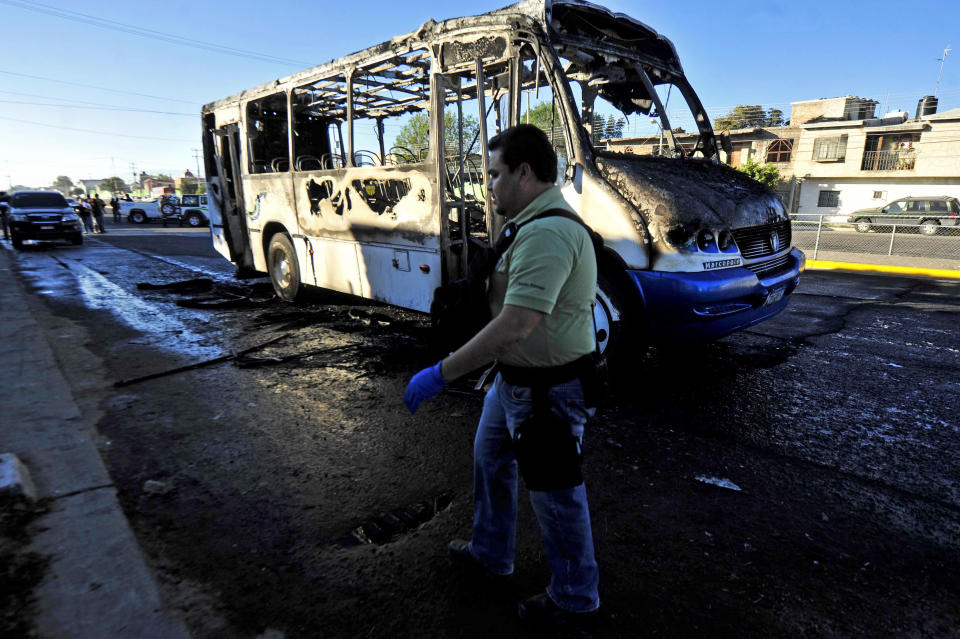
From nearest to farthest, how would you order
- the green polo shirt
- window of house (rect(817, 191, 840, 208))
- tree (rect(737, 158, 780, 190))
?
the green polo shirt < tree (rect(737, 158, 780, 190)) < window of house (rect(817, 191, 840, 208))

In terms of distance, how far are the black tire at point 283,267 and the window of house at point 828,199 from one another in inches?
1731

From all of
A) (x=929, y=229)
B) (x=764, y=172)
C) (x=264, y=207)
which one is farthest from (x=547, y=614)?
(x=764, y=172)

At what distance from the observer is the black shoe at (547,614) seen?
5.78ft

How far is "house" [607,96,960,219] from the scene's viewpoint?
112ft

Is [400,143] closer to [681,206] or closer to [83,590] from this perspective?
[681,206]

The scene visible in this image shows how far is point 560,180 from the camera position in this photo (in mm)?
4016

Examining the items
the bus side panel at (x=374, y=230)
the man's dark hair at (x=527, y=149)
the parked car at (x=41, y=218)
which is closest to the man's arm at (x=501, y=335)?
the man's dark hair at (x=527, y=149)

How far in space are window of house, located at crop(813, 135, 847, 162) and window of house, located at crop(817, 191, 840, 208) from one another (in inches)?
97.7

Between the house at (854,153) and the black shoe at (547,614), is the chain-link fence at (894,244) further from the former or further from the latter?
the house at (854,153)

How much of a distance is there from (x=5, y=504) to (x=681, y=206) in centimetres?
420

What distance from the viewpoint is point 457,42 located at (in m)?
4.52

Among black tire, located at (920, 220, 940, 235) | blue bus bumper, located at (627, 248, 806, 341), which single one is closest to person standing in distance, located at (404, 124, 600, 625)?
blue bus bumper, located at (627, 248, 806, 341)

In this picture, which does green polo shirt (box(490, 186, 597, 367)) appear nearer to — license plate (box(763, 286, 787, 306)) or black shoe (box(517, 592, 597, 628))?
black shoe (box(517, 592, 597, 628))

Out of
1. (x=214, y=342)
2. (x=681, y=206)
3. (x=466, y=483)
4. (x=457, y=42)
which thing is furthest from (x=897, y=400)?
(x=214, y=342)
